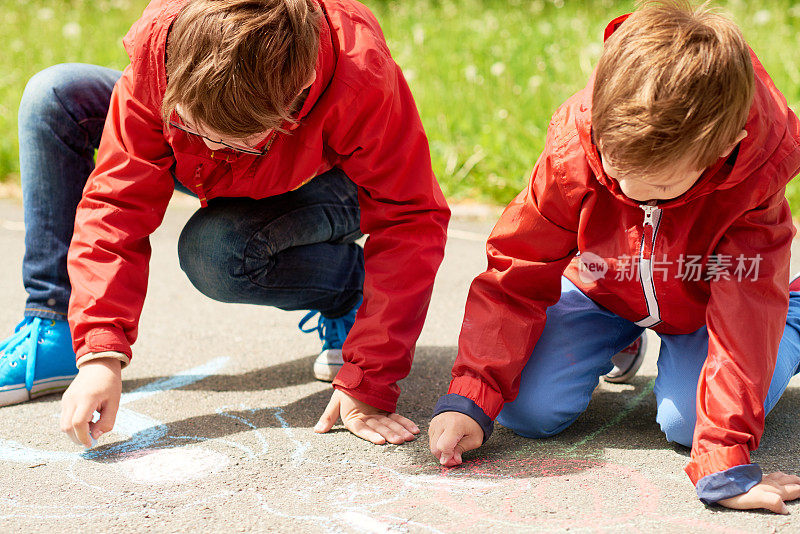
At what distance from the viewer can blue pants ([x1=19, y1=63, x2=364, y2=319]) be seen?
200 centimetres

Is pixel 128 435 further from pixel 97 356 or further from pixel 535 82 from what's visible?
pixel 535 82

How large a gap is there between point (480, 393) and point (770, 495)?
532 millimetres

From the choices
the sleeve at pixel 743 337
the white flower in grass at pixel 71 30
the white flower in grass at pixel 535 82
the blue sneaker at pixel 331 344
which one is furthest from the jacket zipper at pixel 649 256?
the white flower in grass at pixel 71 30

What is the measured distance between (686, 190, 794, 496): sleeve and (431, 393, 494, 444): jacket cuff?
38 cm

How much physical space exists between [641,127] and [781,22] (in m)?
4.84

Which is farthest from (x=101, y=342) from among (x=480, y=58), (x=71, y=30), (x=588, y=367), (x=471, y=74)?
(x=71, y=30)

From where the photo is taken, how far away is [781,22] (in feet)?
18.1

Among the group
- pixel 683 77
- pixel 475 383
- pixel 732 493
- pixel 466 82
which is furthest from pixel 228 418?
pixel 466 82

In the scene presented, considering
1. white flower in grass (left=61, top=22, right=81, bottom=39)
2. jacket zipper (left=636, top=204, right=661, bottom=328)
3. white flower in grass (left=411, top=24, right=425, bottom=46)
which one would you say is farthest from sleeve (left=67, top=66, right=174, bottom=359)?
white flower in grass (left=61, top=22, right=81, bottom=39)

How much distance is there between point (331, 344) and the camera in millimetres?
2223

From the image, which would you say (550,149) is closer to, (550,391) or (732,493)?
(550,391)

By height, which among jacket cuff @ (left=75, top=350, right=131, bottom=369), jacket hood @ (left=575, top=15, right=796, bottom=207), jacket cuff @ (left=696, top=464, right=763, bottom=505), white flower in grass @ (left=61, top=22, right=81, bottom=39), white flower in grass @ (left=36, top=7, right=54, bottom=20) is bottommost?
jacket cuff @ (left=696, top=464, right=763, bottom=505)

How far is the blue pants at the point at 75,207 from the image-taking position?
200cm

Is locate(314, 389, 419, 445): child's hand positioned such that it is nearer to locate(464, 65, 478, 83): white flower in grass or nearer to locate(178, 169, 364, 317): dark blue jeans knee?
locate(178, 169, 364, 317): dark blue jeans knee
